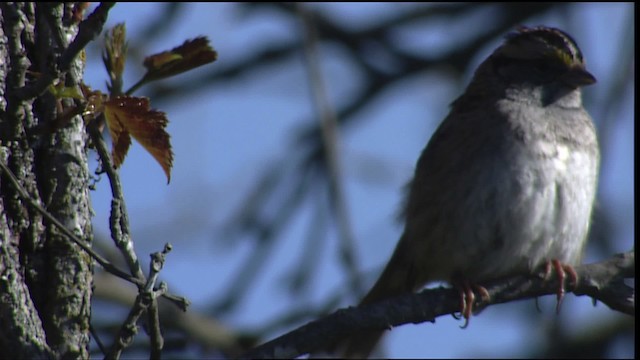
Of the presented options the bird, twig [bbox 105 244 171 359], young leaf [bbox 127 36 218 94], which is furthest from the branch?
young leaf [bbox 127 36 218 94]

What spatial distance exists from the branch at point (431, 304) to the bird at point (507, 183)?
5.7 inches

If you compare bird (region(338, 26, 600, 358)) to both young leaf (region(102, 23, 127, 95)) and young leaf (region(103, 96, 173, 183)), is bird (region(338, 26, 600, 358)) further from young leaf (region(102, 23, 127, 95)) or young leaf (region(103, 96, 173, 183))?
young leaf (region(102, 23, 127, 95))

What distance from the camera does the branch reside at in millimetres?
2604

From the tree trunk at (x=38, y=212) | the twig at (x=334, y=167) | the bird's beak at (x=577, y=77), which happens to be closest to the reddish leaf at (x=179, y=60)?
the tree trunk at (x=38, y=212)

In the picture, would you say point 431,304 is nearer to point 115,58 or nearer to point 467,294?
point 467,294

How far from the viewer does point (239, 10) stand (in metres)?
5.64

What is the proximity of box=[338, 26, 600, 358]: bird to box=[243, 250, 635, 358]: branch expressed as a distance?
144mm

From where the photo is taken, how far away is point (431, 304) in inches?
126

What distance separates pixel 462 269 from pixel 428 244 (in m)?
0.20

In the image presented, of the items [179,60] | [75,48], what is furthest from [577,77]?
[75,48]

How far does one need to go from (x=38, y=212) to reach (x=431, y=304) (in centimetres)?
138

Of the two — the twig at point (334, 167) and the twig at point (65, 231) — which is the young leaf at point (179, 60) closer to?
the twig at point (65, 231)

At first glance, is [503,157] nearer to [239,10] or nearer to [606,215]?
[606,215]

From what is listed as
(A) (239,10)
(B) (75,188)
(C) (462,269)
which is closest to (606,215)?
(C) (462,269)
